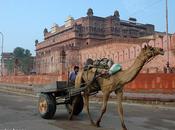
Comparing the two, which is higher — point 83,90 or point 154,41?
point 154,41

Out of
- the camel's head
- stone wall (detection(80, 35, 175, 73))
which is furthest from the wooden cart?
stone wall (detection(80, 35, 175, 73))

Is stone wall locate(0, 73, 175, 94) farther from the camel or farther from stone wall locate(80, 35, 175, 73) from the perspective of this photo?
the camel

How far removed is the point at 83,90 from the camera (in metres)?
13.6

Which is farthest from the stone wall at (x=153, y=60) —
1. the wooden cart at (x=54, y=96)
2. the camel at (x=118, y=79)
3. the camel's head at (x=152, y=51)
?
the camel's head at (x=152, y=51)

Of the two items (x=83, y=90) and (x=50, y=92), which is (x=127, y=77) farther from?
(x=50, y=92)

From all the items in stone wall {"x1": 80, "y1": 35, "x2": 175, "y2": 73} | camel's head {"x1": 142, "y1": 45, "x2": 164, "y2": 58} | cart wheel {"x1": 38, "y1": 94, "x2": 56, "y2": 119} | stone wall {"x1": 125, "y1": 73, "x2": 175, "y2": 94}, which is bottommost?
cart wheel {"x1": 38, "y1": 94, "x2": 56, "y2": 119}

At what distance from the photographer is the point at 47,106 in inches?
572

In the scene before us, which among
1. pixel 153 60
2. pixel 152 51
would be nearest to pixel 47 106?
pixel 152 51

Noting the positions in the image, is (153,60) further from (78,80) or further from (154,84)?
(78,80)

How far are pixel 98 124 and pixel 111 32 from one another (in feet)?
281

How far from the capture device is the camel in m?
11.4

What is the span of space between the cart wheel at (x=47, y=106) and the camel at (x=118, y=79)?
1.43 metres

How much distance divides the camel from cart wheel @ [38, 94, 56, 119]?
143cm

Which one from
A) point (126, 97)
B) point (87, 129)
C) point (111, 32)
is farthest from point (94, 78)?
point (111, 32)
